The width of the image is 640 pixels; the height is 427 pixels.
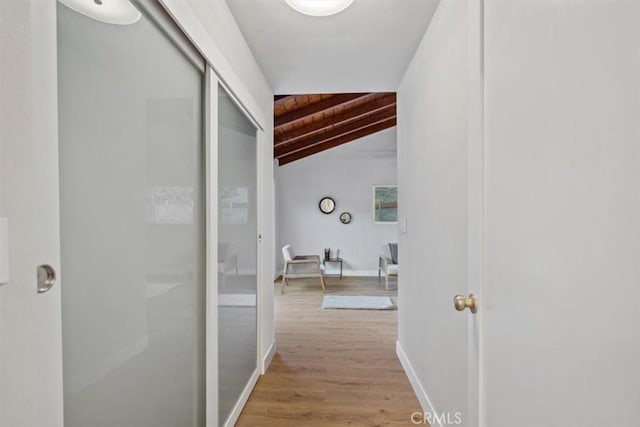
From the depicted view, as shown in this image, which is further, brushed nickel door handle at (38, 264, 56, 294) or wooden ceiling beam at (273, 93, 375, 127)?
wooden ceiling beam at (273, 93, 375, 127)

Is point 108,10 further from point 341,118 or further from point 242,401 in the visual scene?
point 341,118

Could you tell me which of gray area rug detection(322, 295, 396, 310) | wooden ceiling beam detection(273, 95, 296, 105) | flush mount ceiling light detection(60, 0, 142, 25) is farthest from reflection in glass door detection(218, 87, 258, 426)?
gray area rug detection(322, 295, 396, 310)

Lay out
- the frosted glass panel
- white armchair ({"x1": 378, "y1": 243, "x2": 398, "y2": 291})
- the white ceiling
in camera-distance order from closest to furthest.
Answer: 1. the frosted glass panel
2. the white ceiling
3. white armchair ({"x1": 378, "y1": 243, "x2": 398, "y2": 291})

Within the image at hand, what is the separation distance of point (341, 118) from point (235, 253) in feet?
12.3

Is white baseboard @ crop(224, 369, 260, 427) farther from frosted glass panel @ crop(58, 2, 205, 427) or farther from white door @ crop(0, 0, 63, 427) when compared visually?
white door @ crop(0, 0, 63, 427)

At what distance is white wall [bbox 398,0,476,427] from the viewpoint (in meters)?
1.56

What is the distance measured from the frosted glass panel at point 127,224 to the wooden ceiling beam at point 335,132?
4.75 metres

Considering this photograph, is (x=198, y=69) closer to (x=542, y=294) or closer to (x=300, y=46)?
(x=300, y=46)

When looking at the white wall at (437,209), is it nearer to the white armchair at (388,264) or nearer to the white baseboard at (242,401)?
the white baseboard at (242,401)

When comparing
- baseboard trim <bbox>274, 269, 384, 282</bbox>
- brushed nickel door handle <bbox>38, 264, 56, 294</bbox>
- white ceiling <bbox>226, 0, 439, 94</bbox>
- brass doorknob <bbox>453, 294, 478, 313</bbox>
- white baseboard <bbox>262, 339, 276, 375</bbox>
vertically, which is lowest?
baseboard trim <bbox>274, 269, 384, 282</bbox>

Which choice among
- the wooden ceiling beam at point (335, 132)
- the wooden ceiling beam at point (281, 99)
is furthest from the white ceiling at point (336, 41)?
the wooden ceiling beam at point (335, 132)

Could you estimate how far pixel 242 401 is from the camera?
2.14m

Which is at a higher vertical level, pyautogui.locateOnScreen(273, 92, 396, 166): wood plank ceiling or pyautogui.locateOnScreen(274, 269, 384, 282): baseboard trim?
pyautogui.locateOnScreen(273, 92, 396, 166): wood plank ceiling

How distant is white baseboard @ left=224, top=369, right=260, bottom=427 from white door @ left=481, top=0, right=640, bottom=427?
1.52 metres
